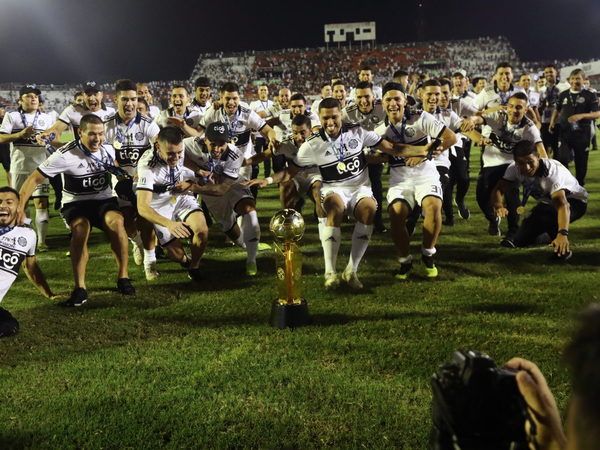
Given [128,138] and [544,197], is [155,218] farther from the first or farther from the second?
[544,197]

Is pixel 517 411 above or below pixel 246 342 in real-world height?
above

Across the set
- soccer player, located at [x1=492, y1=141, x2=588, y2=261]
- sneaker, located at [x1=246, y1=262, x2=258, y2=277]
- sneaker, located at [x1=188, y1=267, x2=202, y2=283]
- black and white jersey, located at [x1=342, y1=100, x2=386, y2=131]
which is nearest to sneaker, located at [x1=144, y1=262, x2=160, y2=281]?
sneaker, located at [x1=188, y1=267, x2=202, y2=283]

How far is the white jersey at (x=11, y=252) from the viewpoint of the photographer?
4184 mm

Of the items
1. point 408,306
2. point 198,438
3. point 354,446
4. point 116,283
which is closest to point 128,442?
point 198,438

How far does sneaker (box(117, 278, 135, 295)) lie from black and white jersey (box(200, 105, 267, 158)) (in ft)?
9.42

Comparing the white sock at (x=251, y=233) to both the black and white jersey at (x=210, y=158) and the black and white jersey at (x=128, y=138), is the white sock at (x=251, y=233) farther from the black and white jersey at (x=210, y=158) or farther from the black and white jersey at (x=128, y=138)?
the black and white jersey at (x=128, y=138)

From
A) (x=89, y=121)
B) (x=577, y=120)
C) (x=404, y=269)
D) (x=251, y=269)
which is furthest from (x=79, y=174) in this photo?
(x=577, y=120)

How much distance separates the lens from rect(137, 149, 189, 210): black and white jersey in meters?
5.55

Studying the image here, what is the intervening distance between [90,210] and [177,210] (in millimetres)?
→ 946

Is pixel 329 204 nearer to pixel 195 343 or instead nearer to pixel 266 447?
pixel 195 343

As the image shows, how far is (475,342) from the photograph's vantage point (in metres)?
3.73

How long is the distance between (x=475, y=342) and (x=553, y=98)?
1050cm

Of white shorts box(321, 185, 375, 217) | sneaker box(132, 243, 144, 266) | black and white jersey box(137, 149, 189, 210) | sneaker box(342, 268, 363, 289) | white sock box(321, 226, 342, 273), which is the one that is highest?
black and white jersey box(137, 149, 189, 210)

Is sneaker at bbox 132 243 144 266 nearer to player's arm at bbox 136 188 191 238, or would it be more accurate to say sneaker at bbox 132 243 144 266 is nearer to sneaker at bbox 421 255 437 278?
player's arm at bbox 136 188 191 238
